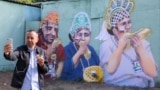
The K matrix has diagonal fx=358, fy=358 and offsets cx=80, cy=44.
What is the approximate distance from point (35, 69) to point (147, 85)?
7344 mm

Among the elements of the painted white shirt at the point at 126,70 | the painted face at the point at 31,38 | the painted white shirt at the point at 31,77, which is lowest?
the painted white shirt at the point at 126,70

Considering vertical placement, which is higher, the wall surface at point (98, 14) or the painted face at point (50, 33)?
the wall surface at point (98, 14)

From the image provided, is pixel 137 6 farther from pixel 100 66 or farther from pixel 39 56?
pixel 39 56

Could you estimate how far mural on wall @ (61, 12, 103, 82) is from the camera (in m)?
13.3

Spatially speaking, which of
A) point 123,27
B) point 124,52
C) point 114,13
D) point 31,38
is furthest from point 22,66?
point 114,13

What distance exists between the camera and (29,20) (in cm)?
1611

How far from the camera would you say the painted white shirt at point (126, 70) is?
1181 cm

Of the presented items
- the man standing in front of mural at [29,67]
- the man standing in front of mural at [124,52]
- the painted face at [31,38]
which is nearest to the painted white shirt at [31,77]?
the man standing in front of mural at [29,67]

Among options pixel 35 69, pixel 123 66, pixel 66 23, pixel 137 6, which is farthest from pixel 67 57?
pixel 35 69

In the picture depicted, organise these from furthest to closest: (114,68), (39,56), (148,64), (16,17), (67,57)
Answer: (16,17) → (67,57) → (114,68) → (148,64) → (39,56)

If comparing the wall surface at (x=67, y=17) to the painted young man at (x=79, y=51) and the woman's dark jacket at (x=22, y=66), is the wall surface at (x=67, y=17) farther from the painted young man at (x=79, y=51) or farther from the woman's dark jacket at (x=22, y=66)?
the woman's dark jacket at (x=22, y=66)

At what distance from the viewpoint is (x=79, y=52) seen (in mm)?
13492

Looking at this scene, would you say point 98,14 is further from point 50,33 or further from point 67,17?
point 50,33

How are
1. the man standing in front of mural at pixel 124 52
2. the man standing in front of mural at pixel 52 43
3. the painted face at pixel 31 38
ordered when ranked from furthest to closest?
the man standing in front of mural at pixel 52 43
the man standing in front of mural at pixel 124 52
the painted face at pixel 31 38
